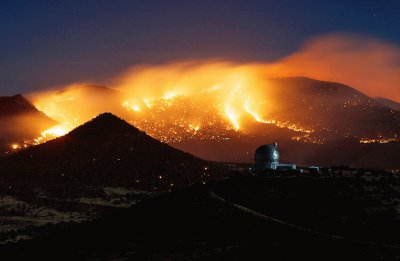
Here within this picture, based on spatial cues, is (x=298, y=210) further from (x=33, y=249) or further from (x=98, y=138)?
(x=98, y=138)

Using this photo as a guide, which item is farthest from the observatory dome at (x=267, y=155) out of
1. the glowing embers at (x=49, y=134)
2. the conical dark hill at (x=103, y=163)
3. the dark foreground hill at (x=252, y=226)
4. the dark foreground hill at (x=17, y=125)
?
the glowing embers at (x=49, y=134)

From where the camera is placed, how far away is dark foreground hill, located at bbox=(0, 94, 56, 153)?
17375cm

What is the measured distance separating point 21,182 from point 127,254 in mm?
67107

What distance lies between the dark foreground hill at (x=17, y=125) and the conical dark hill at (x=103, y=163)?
54830 mm

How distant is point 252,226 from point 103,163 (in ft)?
231

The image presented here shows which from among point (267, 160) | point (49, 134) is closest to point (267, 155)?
point (267, 160)

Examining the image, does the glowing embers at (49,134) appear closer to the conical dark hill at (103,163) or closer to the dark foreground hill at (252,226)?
the conical dark hill at (103,163)

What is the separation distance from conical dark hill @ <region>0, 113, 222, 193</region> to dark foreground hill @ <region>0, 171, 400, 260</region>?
46818 millimetres

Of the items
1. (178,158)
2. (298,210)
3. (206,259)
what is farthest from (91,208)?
(206,259)

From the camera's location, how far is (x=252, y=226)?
126 feet

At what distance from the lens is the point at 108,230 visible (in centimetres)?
4359

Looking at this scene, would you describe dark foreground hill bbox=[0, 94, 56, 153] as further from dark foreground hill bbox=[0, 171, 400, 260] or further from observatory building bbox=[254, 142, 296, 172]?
dark foreground hill bbox=[0, 171, 400, 260]

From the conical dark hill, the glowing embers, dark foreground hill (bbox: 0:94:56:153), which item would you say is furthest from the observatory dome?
the glowing embers

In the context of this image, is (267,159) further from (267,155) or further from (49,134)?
(49,134)
